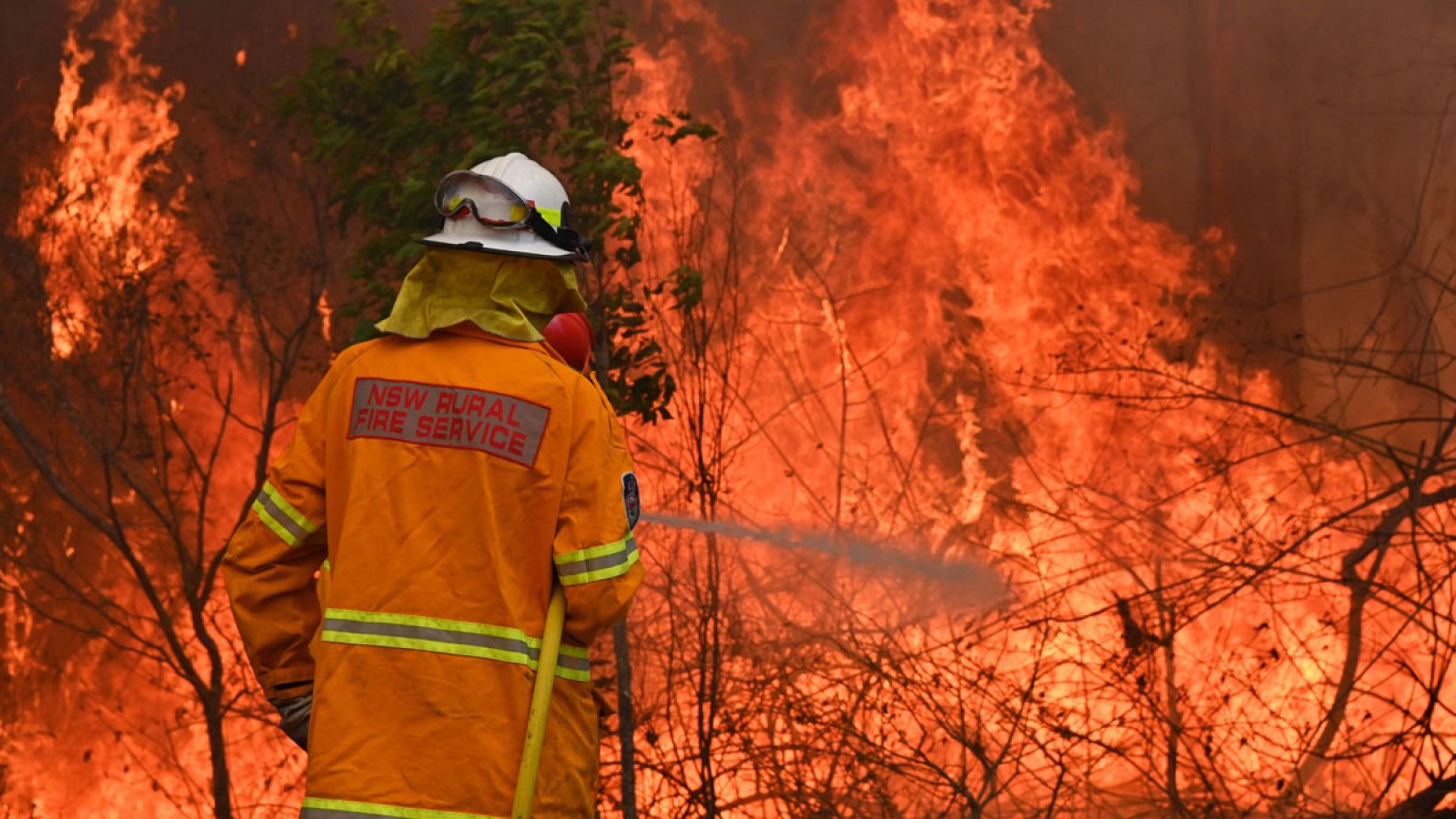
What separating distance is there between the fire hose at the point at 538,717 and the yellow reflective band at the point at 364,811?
0.08 metres

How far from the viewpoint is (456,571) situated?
2.65 meters

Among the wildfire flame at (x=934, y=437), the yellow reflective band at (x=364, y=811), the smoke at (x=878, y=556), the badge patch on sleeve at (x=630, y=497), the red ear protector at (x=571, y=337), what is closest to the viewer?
the yellow reflective band at (x=364, y=811)

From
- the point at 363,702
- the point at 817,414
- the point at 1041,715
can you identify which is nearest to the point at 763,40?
the point at 817,414

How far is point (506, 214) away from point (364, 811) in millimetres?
1128

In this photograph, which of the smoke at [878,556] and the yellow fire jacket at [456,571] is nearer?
the yellow fire jacket at [456,571]

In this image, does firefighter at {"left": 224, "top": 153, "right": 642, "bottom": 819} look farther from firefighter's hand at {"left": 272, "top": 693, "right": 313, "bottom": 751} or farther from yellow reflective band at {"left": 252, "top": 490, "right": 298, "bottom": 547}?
firefighter's hand at {"left": 272, "top": 693, "right": 313, "bottom": 751}

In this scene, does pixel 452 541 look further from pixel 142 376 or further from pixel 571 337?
pixel 142 376

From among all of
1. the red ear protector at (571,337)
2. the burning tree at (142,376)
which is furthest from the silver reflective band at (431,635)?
the burning tree at (142,376)

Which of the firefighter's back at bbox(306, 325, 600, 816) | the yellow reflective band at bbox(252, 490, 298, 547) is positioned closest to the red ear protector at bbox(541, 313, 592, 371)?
the firefighter's back at bbox(306, 325, 600, 816)

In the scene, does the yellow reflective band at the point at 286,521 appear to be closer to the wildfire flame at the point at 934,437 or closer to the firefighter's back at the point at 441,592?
the firefighter's back at the point at 441,592

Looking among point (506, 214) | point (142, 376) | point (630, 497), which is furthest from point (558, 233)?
point (142, 376)

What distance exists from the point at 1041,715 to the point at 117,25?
5.24 metres

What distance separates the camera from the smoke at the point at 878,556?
20.1 ft

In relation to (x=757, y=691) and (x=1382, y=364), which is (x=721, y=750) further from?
(x=1382, y=364)
